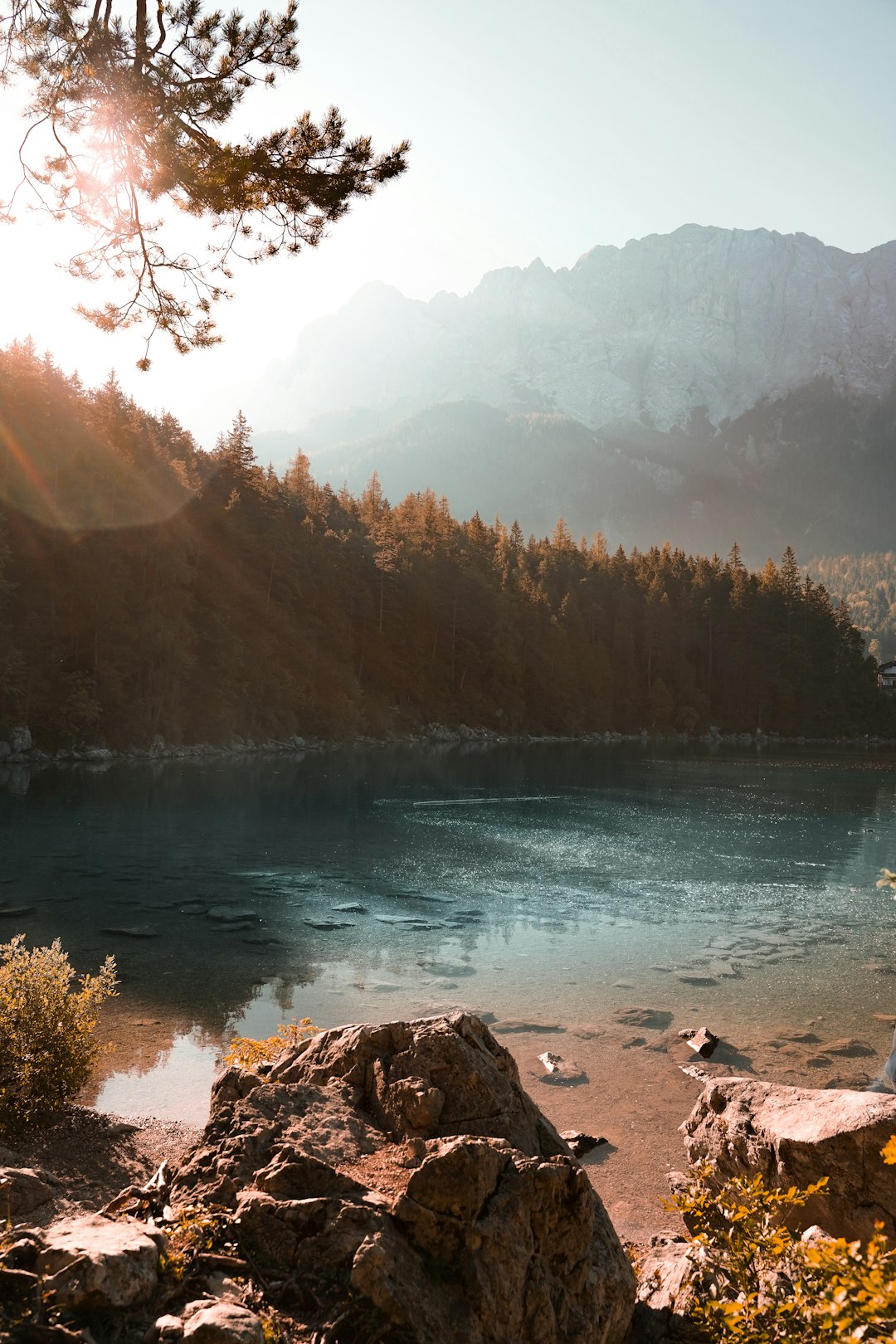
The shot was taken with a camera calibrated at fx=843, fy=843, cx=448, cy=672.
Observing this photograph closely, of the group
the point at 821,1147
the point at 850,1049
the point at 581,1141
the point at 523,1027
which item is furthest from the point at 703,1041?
the point at 821,1147

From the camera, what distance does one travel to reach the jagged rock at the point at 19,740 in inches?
1966

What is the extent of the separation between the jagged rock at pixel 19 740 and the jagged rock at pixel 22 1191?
161ft

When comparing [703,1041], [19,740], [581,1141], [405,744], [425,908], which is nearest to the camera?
[581,1141]

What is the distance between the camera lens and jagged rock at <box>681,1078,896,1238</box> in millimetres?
6098

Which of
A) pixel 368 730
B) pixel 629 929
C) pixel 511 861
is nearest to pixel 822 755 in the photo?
pixel 368 730

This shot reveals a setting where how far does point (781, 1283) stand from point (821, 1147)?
2043 millimetres

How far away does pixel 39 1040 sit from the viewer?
8.48 metres

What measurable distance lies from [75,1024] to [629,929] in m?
15.2

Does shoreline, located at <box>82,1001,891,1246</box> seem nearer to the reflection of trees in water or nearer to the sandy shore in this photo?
the sandy shore

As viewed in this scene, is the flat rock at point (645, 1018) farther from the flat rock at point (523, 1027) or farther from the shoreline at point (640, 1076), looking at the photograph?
the flat rock at point (523, 1027)

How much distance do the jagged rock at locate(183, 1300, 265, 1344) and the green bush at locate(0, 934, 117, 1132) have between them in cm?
527

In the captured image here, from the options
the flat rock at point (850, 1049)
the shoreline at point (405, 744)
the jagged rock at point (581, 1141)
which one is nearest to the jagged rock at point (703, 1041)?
the flat rock at point (850, 1049)

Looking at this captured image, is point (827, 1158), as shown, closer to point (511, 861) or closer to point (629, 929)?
point (629, 929)

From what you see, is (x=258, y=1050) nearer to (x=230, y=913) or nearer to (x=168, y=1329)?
(x=168, y=1329)
